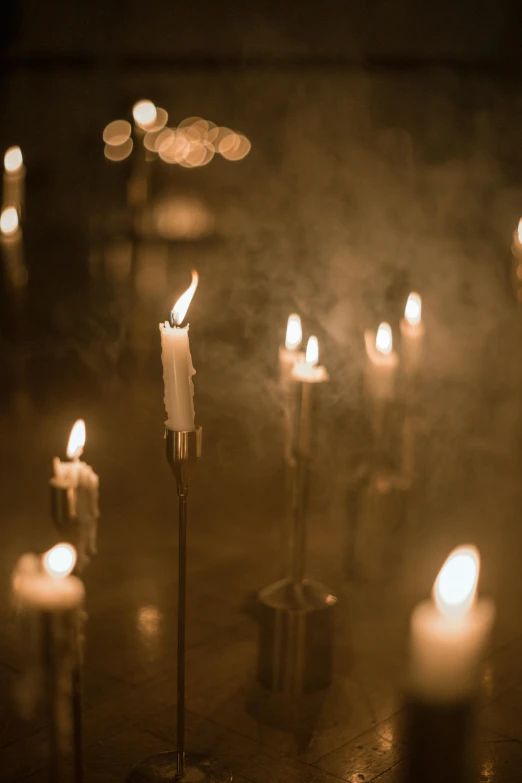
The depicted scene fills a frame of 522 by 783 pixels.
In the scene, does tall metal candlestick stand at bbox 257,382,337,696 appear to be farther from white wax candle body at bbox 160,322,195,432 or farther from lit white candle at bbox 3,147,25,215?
lit white candle at bbox 3,147,25,215

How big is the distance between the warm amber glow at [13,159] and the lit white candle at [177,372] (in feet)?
8.90

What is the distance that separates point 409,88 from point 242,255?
36.4 inches

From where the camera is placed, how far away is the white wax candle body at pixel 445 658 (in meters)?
0.54

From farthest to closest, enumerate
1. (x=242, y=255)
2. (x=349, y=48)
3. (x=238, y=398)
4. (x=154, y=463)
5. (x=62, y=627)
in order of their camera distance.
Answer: (x=242, y=255), (x=238, y=398), (x=349, y=48), (x=154, y=463), (x=62, y=627)

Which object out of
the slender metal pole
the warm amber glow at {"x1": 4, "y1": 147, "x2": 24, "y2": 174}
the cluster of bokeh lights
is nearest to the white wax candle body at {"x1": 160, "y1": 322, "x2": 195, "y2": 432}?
the slender metal pole

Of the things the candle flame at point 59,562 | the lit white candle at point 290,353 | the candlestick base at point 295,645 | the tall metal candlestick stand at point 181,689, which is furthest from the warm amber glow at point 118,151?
the candle flame at point 59,562

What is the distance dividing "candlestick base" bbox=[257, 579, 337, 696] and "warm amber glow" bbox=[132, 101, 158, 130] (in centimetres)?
249

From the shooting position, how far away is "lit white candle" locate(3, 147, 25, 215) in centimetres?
370

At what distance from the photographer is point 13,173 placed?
3689mm

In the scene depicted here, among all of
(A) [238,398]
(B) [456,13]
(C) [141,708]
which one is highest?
(B) [456,13]

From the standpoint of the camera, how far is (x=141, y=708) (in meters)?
1.59

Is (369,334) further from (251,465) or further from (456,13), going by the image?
(456,13)

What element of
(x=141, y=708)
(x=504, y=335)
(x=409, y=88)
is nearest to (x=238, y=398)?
(x=504, y=335)

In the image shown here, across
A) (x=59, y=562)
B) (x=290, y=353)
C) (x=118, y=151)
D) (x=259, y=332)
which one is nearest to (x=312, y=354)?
(x=290, y=353)
